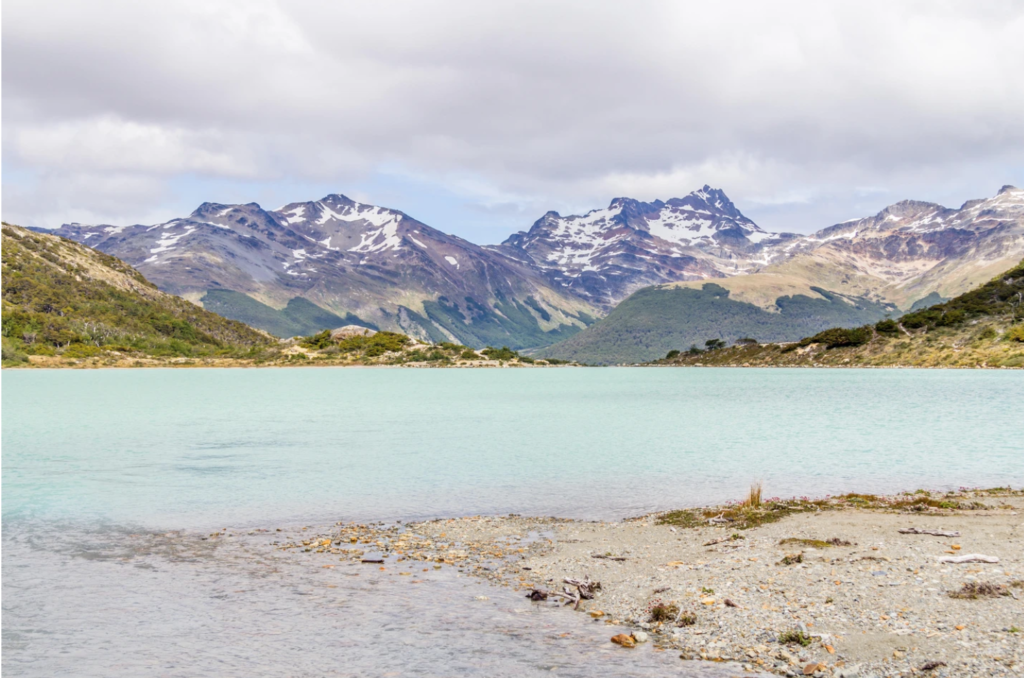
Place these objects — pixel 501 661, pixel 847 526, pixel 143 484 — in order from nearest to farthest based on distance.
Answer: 1. pixel 501 661
2. pixel 847 526
3. pixel 143 484

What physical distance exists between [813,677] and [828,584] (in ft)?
15.2

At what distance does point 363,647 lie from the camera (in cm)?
1533

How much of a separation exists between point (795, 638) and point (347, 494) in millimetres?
23601

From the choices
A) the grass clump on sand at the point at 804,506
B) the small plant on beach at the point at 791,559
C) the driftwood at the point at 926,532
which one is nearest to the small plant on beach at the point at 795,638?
the small plant on beach at the point at 791,559

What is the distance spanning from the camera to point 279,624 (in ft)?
54.9

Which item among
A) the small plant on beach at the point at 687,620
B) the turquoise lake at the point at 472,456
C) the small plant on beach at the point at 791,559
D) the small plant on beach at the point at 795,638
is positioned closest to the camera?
the small plant on beach at the point at 795,638

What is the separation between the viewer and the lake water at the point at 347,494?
1539cm

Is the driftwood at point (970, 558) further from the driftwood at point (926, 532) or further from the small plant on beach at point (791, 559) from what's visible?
the small plant on beach at point (791, 559)

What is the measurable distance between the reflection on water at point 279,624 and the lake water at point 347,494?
7 cm

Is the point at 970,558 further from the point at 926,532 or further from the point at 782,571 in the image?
the point at 782,571

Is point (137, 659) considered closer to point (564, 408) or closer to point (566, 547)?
point (566, 547)

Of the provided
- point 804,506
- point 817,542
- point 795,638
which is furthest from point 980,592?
point 804,506

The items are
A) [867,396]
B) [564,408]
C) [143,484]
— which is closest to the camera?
[143,484]

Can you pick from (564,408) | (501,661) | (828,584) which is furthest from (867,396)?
(501,661)
